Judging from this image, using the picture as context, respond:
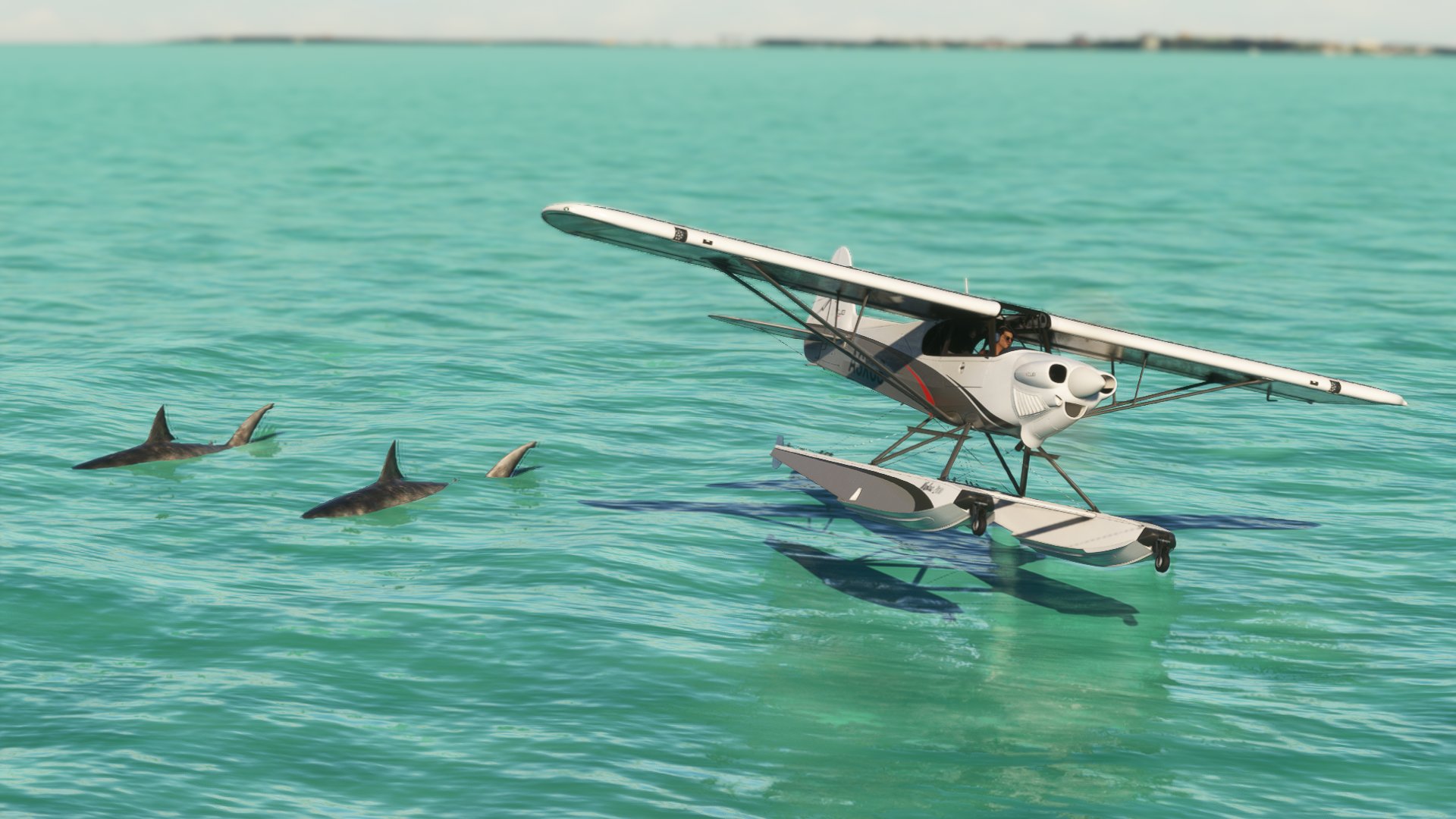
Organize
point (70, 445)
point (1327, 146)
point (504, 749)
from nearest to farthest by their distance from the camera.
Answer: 1. point (504, 749)
2. point (70, 445)
3. point (1327, 146)

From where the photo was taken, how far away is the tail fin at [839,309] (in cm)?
2234

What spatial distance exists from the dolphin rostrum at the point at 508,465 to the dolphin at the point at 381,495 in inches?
44.4

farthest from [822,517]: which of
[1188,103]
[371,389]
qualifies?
[1188,103]

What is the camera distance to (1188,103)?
178000 millimetres

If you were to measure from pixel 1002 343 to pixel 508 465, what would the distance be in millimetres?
7364

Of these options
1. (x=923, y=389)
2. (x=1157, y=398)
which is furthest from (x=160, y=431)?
(x=1157, y=398)

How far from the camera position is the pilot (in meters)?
18.9

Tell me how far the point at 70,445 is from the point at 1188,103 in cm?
17309

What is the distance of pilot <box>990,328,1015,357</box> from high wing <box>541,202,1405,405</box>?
6.0 inches

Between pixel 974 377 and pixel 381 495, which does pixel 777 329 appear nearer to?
pixel 974 377

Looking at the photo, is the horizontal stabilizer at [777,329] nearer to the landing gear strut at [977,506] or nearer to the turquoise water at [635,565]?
the turquoise water at [635,565]

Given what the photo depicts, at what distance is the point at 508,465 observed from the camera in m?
21.5

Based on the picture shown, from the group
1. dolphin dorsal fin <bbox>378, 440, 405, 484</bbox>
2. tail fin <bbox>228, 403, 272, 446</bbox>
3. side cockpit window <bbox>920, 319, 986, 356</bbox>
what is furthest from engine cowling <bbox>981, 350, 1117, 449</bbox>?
tail fin <bbox>228, 403, 272, 446</bbox>

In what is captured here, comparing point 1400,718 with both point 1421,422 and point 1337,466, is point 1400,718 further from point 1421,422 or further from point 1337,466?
point 1421,422
